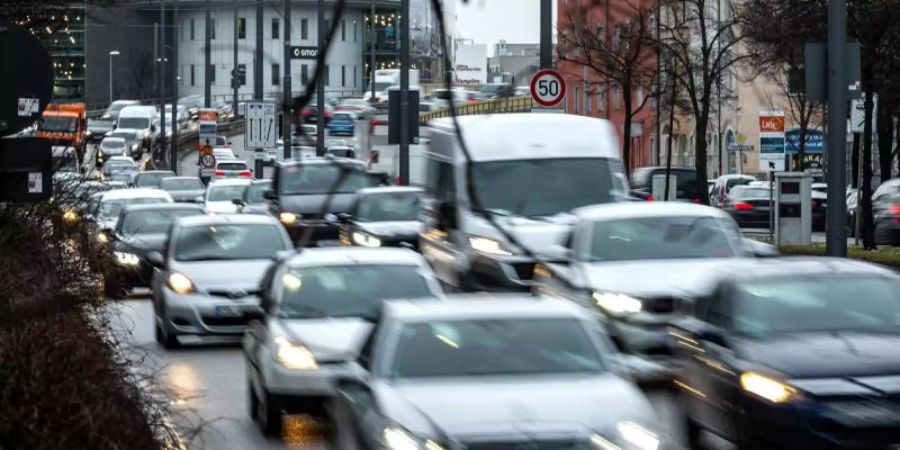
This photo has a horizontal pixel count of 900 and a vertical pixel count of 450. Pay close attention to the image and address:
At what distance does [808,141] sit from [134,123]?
49.1 m

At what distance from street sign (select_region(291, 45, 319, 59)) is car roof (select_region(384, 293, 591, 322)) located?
235 inches

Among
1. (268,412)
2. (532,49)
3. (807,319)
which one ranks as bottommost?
(268,412)

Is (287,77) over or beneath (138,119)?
beneath

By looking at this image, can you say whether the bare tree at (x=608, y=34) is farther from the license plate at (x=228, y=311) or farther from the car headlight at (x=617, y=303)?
the license plate at (x=228, y=311)

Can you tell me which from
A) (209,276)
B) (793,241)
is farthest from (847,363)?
(793,241)

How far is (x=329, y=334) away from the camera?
1434 cm

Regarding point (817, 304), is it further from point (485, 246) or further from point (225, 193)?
point (225, 193)

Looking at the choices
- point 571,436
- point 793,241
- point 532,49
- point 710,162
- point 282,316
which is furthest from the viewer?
point 710,162

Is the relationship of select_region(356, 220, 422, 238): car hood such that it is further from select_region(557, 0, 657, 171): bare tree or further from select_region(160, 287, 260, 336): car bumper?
select_region(557, 0, 657, 171): bare tree

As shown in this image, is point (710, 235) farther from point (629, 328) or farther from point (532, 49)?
point (532, 49)

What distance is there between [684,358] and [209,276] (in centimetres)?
916

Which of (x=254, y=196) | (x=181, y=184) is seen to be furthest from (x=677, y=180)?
(x=254, y=196)

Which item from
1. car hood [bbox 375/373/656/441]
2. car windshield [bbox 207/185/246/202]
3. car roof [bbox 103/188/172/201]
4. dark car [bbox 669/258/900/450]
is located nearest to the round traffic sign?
car windshield [bbox 207/185/246/202]

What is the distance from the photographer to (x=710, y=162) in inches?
2894
